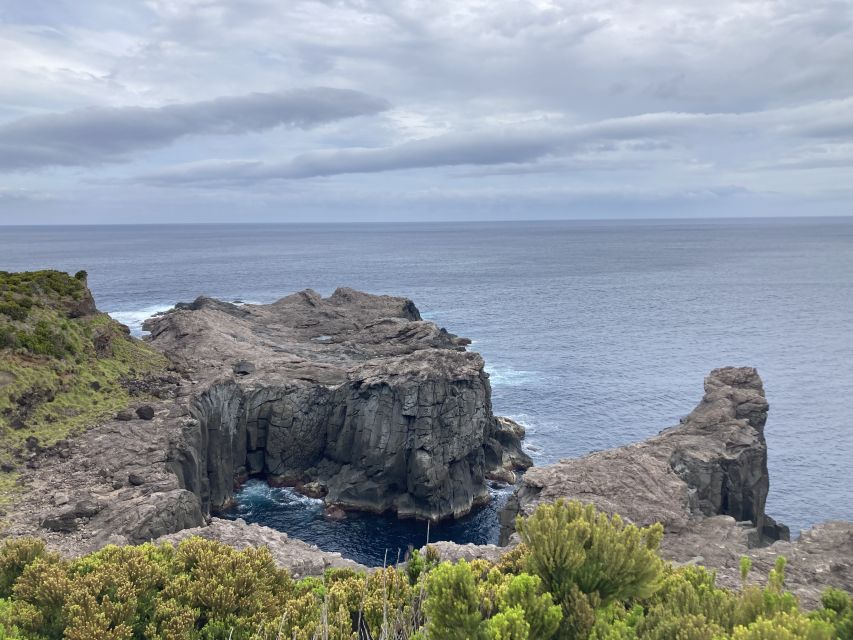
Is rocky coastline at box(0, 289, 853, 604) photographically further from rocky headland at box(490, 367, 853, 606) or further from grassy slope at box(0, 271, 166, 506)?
grassy slope at box(0, 271, 166, 506)

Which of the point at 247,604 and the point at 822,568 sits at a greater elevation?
the point at 247,604

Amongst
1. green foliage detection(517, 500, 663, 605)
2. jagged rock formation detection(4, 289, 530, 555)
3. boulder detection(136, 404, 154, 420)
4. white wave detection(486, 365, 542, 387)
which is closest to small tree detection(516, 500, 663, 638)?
green foliage detection(517, 500, 663, 605)

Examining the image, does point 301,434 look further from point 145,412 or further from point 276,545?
point 276,545

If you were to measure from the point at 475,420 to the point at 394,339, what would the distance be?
87.7 feet

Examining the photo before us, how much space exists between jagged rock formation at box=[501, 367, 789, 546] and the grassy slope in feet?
120

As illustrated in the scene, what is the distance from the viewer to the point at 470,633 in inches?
658

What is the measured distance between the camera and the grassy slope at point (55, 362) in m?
51.0

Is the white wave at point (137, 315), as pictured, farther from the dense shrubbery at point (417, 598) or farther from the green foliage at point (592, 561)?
the green foliage at point (592, 561)

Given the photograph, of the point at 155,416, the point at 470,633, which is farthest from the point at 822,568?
the point at 155,416

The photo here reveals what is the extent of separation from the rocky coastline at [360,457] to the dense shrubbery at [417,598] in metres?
10.3

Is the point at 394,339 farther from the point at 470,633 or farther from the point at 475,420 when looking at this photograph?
the point at 470,633

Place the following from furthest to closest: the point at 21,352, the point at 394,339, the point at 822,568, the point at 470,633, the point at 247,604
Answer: the point at 394,339, the point at 21,352, the point at 822,568, the point at 247,604, the point at 470,633

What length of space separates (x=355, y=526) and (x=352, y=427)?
11.7 metres

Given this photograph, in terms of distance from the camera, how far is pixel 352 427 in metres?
70.4
